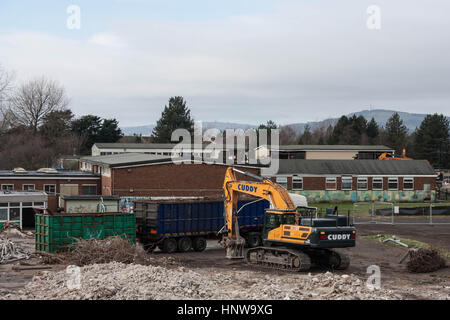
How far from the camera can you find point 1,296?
56.3ft

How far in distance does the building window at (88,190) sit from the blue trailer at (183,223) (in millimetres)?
20529

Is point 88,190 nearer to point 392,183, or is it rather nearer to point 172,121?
point 392,183

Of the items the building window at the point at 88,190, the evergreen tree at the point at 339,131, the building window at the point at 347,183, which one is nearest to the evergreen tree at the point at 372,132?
the evergreen tree at the point at 339,131

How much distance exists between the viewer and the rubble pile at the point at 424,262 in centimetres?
2436

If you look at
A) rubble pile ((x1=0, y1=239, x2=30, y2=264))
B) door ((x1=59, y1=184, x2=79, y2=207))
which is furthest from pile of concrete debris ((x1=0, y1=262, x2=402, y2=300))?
door ((x1=59, y1=184, x2=79, y2=207))

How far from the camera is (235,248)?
27.0 metres

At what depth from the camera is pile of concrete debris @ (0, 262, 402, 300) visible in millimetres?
16641

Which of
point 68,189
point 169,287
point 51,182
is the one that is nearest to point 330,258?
point 169,287

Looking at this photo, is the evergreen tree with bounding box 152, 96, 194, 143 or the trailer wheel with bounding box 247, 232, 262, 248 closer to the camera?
the trailer wheel with bounding box 247, 232, 262, 248

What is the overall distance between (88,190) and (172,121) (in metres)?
59.4

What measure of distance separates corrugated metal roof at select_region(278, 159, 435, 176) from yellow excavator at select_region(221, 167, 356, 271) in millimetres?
34863

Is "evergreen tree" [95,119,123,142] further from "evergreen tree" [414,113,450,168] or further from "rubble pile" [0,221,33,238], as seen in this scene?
"rubble pile" [0,221,33,238]

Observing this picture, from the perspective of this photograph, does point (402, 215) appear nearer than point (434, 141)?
Yes
